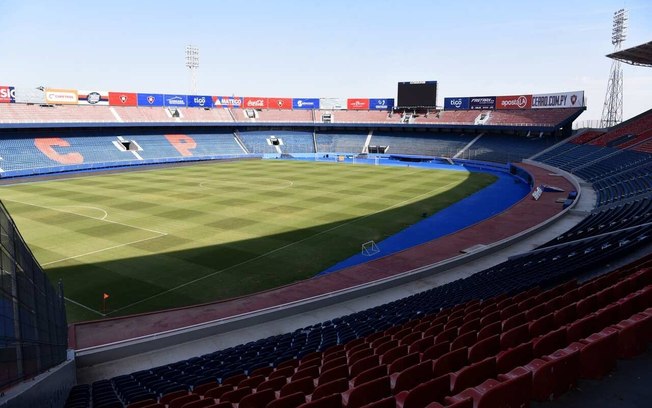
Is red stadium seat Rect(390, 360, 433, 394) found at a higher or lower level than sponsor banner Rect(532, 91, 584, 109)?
lower

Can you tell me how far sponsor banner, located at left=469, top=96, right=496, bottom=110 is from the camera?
72.3m

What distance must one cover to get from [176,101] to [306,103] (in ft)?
83.6

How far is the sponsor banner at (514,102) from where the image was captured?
68.1 meters

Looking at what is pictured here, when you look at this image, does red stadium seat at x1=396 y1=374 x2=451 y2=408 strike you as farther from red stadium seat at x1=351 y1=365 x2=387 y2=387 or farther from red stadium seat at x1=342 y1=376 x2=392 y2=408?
red stadium seat at x1=351 y1=365 x2=387 y2=387

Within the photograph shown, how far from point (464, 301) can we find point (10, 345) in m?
10.1

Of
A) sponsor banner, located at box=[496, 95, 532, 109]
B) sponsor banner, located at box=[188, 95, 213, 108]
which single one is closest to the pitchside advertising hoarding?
sponsor banner, located at box=[188, 95, 213, 108]

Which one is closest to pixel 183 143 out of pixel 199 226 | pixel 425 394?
pixel 199 226

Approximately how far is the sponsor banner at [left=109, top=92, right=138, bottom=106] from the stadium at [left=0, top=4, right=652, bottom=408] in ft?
8.16

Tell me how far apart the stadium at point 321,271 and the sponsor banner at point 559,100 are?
7.9 inches

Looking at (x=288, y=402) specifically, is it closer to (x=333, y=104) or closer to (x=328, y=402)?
(x=328, y=402)

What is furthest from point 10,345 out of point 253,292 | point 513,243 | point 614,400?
point 513,243

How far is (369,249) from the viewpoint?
23.2 m

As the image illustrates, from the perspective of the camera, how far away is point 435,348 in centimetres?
646

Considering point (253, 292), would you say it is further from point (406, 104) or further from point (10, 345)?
point (406, 104)
